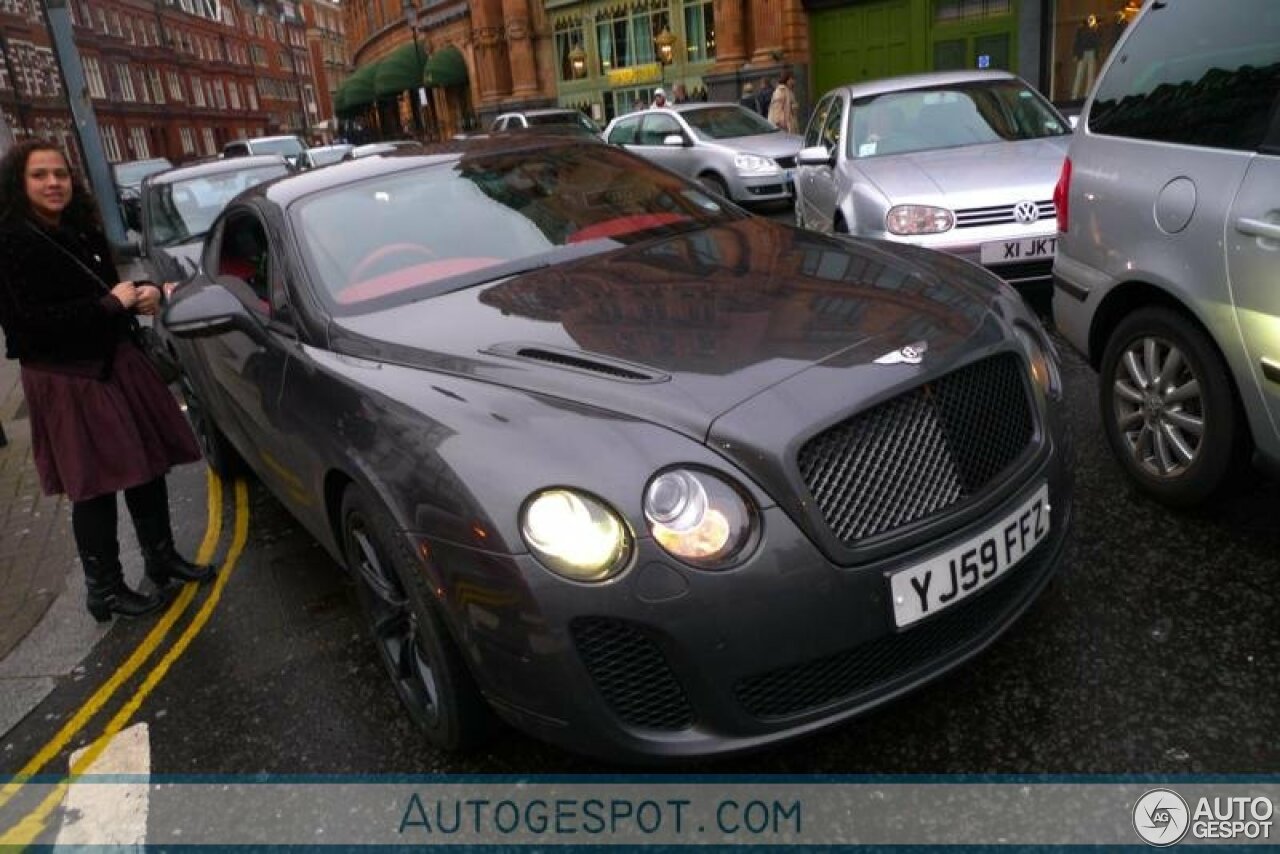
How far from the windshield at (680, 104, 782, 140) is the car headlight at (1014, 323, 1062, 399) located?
37.7ft

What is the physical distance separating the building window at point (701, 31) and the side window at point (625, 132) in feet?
43.6

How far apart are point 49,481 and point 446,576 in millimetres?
2367

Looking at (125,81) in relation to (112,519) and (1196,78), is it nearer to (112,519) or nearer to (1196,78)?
(112,519)

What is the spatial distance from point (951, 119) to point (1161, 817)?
6.02 meters

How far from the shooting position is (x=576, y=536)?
206 cm

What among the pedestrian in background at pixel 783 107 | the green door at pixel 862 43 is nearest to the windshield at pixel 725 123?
the pedestrian in background at pixel 783 107

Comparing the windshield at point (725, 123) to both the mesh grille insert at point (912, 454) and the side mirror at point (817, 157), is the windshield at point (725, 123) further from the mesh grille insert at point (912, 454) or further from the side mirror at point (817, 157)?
the mesh grille insert at point (912, 454)

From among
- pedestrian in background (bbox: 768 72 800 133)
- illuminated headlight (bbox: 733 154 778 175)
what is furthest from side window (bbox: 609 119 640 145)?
pedestrian in background (bbox: 768 72 800 133)

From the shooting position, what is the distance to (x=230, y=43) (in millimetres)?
85812

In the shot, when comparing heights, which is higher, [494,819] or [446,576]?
[446,576]

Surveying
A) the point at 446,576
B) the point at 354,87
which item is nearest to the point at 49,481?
the point at 446,576

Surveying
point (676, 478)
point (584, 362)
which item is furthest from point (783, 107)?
point (676, 478)

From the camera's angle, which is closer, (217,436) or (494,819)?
(494,819)

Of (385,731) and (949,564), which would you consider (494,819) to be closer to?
(385,731)
